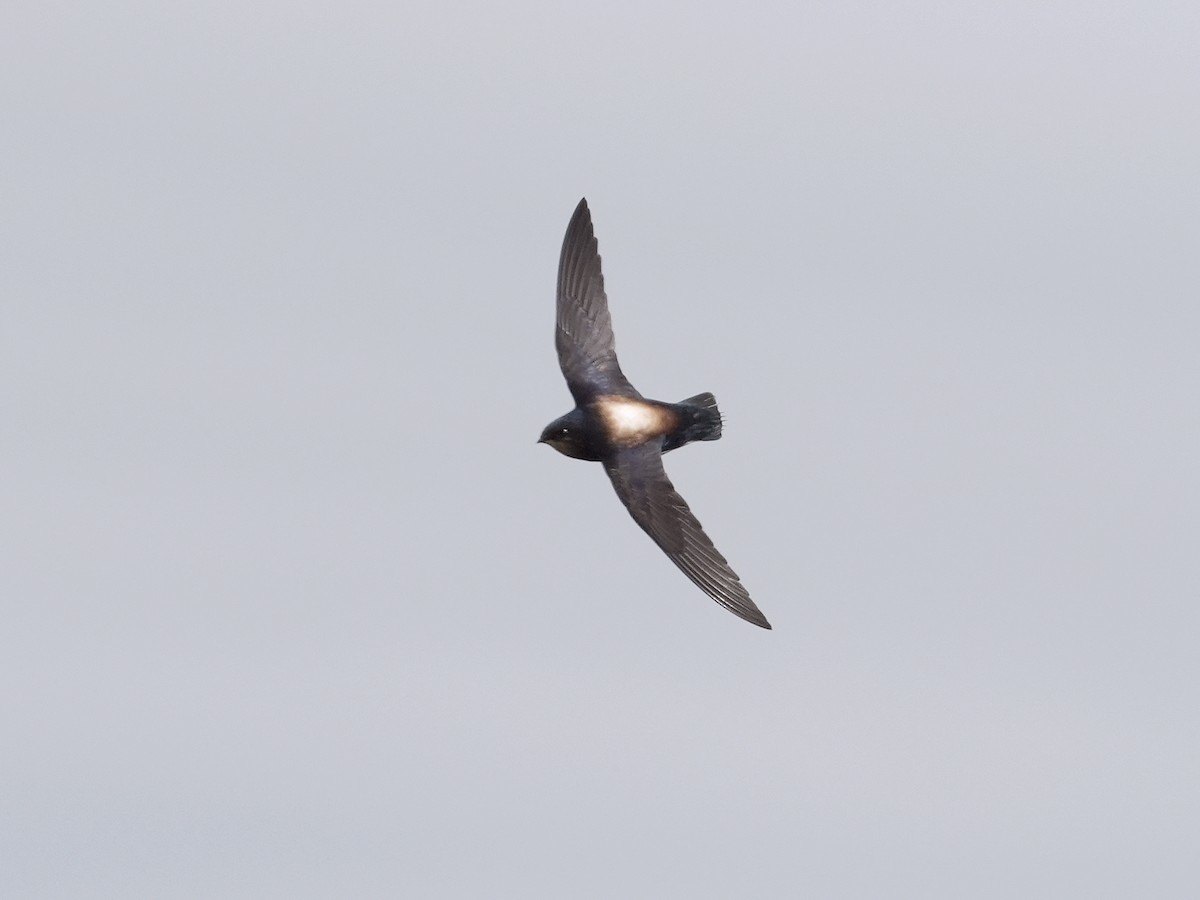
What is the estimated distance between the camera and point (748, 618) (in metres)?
25.8

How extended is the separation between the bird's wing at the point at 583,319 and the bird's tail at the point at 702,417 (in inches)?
36.0

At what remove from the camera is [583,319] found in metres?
30.3

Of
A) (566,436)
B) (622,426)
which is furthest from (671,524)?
(566,436)

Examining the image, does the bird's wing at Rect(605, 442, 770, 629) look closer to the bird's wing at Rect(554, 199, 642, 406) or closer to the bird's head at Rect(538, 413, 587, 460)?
the bird's head at Rect(538, 413, 587, 460)

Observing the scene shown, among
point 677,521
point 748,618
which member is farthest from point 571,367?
point 748,618

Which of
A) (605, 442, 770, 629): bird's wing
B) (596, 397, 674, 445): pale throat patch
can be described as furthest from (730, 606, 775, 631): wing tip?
(596, 397, 674, 445): pale throat patch

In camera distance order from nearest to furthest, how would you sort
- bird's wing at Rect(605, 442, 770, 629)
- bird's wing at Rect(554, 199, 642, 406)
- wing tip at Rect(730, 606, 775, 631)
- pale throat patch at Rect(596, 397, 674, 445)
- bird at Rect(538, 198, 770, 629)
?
wing tip at Rect(730, 606, 775, 631)
bird's wing at Rect(605, 442, 770, 629)
bird at Rect(538, 198, 770, 629)
pale throat patch at Rect(596, 397, 674, 445)
bird's wing at Rect(554, 199, 642, 406)

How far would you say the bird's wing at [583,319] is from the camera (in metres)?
29.7

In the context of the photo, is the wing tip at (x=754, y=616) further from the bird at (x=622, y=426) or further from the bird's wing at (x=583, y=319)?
the bird's wing at (x=583, y=319)

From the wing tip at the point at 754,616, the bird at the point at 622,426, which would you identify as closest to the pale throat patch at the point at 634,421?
the bird at the point at 622,426

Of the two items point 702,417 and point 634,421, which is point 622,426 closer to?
point 634,421

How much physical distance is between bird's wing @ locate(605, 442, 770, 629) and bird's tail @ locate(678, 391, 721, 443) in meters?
0.67

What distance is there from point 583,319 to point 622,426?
2.40 m

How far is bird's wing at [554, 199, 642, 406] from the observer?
2973 centimetres
